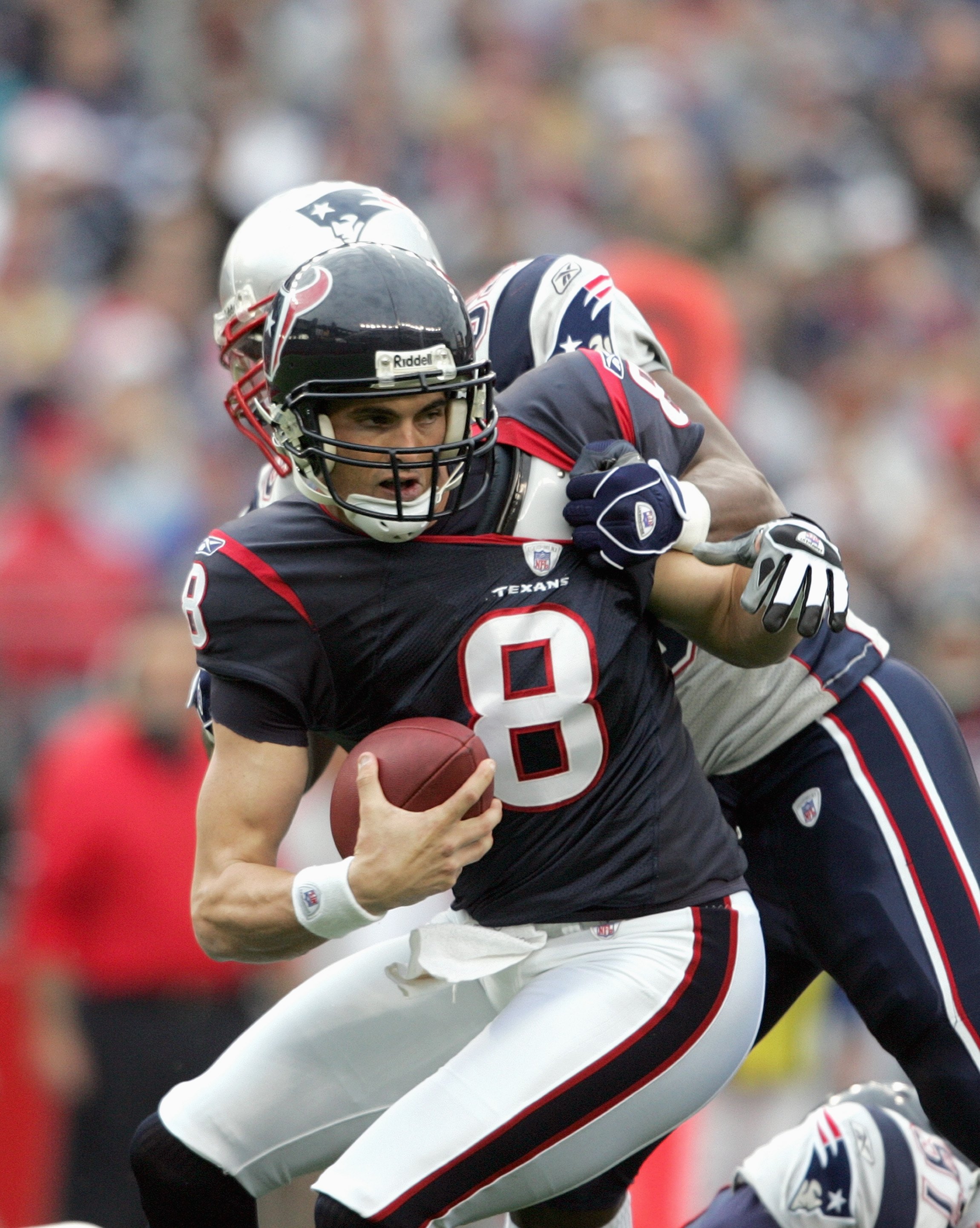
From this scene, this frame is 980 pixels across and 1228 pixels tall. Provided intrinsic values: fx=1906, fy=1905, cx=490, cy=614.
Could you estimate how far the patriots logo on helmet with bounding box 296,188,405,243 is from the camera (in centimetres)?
378

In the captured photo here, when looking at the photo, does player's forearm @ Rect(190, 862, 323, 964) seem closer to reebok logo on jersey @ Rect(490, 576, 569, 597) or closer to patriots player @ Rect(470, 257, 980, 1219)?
reebok logo on jersey @ Rect(490, 576, 569, 597)

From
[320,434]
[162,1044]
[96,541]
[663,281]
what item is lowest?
[162,1044]

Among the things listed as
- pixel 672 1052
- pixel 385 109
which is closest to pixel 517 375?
pixel 672 1052

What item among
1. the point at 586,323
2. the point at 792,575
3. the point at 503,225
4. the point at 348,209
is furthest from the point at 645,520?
the point at 503,225

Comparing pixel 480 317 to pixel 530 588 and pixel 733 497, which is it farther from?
pixel 530 588

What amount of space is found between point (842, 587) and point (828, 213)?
7399 mm

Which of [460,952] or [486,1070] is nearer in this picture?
[486,1070]

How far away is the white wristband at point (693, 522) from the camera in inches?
122

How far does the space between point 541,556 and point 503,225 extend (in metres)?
5.78

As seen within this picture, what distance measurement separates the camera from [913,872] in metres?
3.40

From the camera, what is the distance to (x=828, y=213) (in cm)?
998

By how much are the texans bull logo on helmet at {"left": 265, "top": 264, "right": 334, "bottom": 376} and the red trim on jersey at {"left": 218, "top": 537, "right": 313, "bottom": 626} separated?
31cm

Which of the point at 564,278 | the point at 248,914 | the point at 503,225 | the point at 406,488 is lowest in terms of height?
the point at 503,225

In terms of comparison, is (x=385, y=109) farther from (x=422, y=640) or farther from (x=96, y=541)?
(x=422, y=640)
